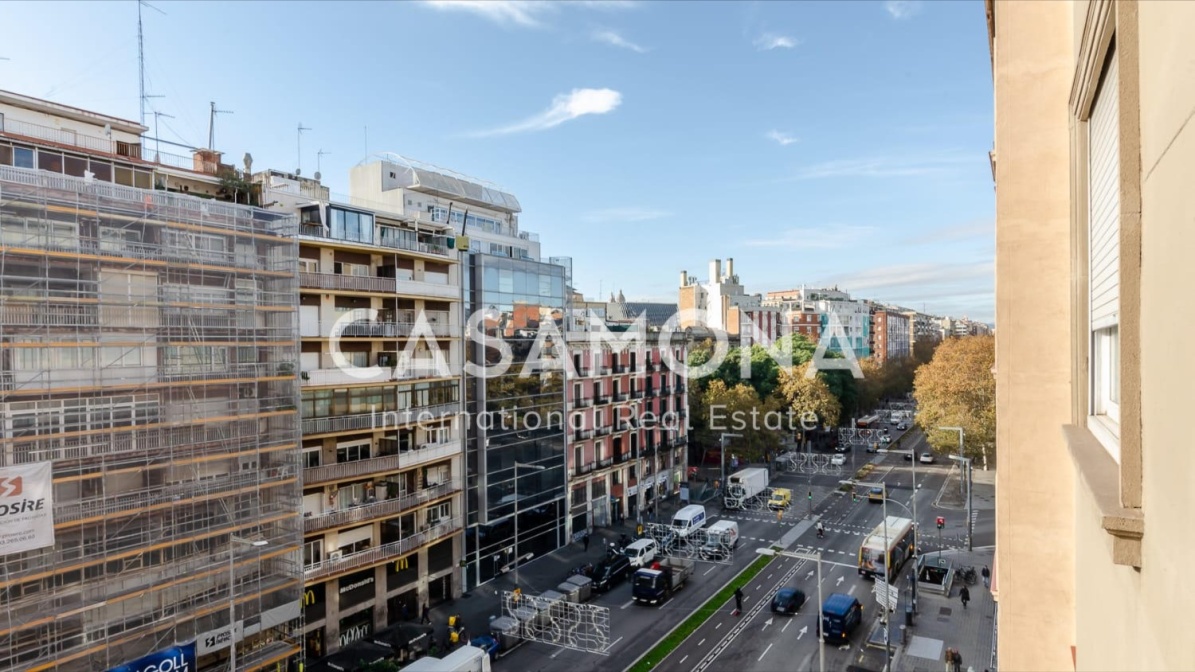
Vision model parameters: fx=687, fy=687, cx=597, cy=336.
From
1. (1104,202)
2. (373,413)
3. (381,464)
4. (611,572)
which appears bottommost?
(611,572)

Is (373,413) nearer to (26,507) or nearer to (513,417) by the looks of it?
(513,417)

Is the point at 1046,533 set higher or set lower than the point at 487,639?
higher

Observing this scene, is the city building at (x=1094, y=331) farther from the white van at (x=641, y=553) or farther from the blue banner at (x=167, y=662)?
the white van at (x=641, y=553)

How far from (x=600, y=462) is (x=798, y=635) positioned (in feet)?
62.6

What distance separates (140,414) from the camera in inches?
776

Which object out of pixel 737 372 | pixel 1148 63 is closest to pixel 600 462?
pixel 737 372

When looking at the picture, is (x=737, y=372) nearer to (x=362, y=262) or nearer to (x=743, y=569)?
(x=743, y=569)

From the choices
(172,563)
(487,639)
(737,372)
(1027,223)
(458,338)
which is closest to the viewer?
(1027,223)

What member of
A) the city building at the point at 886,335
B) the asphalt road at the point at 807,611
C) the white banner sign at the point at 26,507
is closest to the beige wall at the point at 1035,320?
the white banner sign at the point at 26,507

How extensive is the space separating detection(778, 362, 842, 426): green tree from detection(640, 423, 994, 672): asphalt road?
8.21 metres

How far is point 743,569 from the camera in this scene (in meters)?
35.8

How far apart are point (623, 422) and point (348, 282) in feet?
77.8

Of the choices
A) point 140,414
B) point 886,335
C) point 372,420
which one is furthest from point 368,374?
point 886,335

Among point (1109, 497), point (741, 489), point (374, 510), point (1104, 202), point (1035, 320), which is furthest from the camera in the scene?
point (741, 489)
